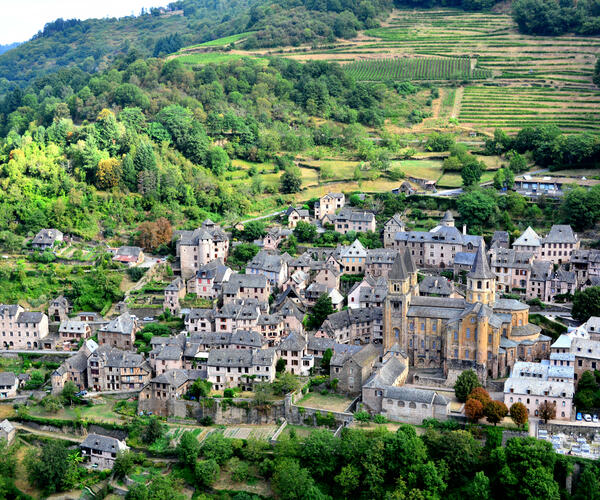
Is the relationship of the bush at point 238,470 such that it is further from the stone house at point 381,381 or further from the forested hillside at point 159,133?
the forested hillside at point 159,133

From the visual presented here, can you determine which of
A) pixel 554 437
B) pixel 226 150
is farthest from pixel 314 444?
pixel 226 150

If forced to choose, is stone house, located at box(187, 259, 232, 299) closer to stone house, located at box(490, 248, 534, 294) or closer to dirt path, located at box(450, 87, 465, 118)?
stone house, located at box(490, 248, 534, 294)

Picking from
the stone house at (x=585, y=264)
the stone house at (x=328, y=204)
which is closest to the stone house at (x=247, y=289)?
the stone house at (x=328, y=204)

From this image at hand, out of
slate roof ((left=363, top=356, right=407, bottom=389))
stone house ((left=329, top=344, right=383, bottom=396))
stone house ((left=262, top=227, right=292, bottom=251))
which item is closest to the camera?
slate roof ((left=363, top=356, right=407, bottom=389))

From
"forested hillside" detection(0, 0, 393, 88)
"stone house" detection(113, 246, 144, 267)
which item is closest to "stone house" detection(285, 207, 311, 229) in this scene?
"stone house" detection(113, 246, 144, 267)

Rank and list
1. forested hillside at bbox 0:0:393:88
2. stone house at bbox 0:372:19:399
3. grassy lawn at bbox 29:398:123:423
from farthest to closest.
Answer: forested hillside at bbox 0:0:393:88
stone house at bbox 0:372:19:399
grassy lawn at bbox 29:398:123:423
